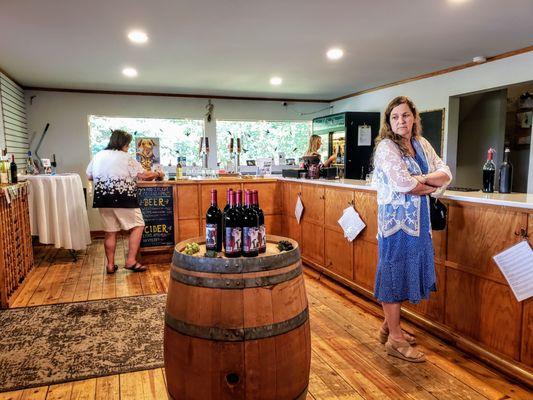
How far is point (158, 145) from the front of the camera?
6.96 meters

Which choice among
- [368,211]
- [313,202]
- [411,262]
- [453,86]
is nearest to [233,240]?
[411,262]

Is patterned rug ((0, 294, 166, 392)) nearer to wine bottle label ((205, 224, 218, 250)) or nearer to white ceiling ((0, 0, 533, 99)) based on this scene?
wine bottle label ((205, 224, 218, 250))

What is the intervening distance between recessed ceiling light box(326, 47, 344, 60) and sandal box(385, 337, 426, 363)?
119 inches

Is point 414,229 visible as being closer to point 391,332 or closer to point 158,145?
point 391,332

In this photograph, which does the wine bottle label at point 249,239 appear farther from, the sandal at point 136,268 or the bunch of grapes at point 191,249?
the sandal at point 136,268

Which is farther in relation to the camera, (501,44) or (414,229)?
(501,44)

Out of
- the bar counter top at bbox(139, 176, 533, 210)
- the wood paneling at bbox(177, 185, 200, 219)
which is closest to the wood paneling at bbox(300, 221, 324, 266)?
the bar counter top at bbox(139, 176, 533, 210)

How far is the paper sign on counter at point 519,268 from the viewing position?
1.93m

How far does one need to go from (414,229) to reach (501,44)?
3.00 metres

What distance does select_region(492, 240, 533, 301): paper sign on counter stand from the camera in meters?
1.93

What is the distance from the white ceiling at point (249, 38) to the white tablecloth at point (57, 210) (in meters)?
1.41

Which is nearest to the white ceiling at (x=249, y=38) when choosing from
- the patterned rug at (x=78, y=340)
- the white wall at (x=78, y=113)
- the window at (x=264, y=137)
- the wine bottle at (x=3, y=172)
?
the white wall at (x=78, y=113)

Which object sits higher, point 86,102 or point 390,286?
point 86,102

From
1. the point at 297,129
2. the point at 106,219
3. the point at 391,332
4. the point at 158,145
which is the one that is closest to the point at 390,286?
the point at 391,332
